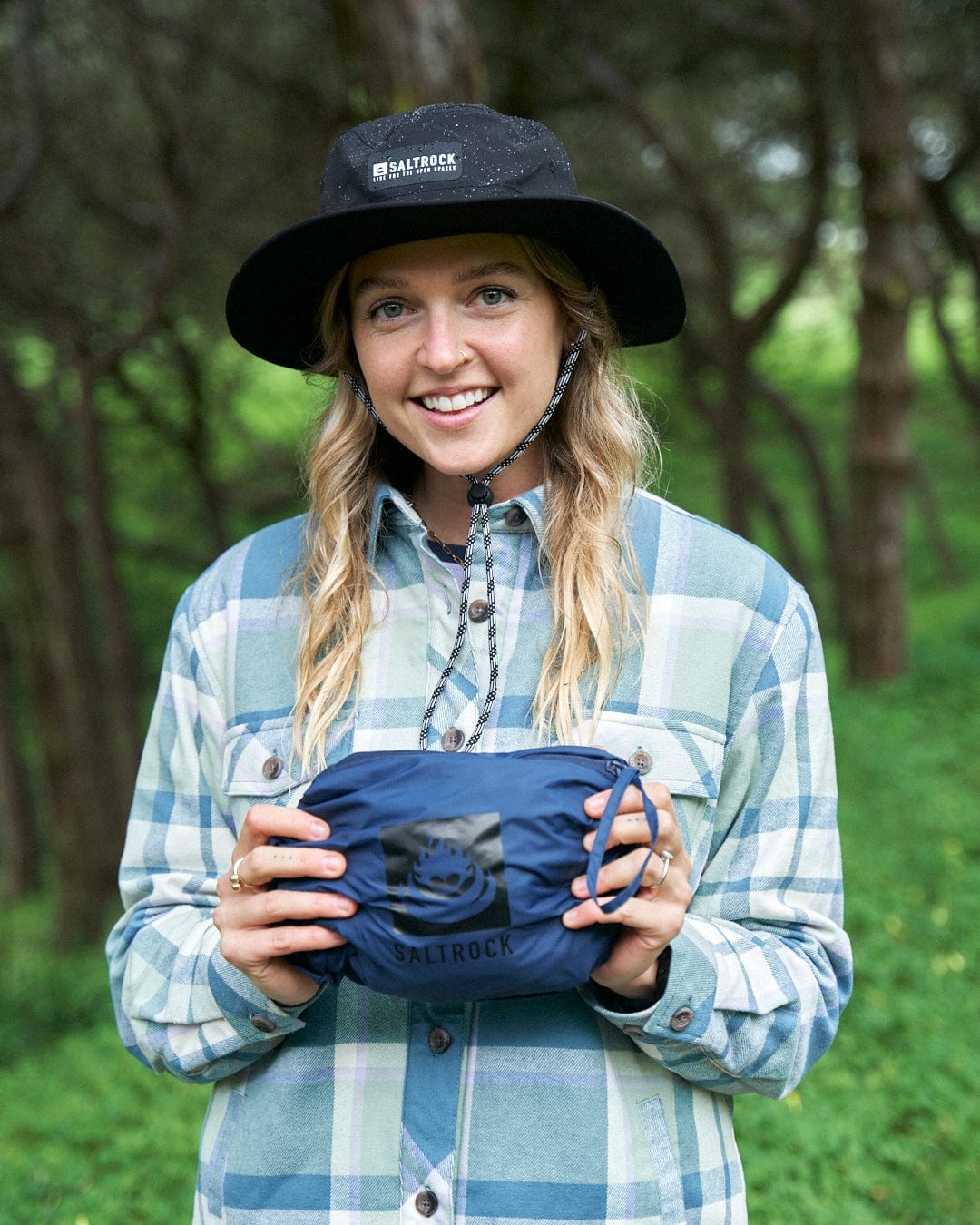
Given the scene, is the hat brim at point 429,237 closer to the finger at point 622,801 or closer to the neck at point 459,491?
the neck at point 459,491

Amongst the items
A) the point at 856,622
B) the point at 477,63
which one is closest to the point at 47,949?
the point at 856,622

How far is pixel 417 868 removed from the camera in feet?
5.30

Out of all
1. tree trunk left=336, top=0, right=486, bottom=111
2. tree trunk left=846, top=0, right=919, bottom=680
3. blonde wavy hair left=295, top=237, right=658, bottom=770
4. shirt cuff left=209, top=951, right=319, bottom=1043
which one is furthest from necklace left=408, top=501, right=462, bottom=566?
tree trunk left=846, top=0, right=919, bottom=680

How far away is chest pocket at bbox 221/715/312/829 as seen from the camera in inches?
80.8

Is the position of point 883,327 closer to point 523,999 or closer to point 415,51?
point 415,51

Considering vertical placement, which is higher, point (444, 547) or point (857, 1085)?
point (444, 547)

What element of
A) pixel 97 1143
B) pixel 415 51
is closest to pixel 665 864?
pixel 97 1143

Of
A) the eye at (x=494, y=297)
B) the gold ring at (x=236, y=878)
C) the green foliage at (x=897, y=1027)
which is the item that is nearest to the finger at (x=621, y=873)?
the gold ring at (x=236, y=878)

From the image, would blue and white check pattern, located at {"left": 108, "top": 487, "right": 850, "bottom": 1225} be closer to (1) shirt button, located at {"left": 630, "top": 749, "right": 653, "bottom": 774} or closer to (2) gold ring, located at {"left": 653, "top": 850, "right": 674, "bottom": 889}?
(1) shirt button, located at {"left": 630, "top": 749, "right": 653, "bottom": 774}

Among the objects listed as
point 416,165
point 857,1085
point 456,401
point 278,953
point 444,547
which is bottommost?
point 857,1085

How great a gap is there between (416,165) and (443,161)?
4 cm

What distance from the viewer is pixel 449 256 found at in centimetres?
202

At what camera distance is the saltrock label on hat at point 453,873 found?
5.25ft

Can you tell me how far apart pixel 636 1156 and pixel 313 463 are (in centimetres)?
128
